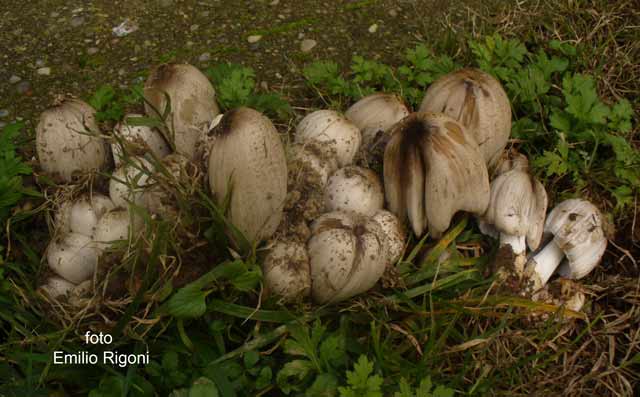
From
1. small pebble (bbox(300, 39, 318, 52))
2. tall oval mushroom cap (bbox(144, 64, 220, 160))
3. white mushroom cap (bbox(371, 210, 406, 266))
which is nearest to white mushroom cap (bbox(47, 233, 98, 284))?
tall oval mushroom cap (bbox(144, 64, 220, 160))

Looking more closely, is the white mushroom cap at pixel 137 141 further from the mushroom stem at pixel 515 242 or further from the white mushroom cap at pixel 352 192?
the mushroom stem at pixel 515 242

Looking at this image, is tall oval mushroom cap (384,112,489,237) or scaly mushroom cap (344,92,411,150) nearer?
tall oval mushroom cap (384,112,489,237)

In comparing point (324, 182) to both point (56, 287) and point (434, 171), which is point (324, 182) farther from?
point (56, 287)

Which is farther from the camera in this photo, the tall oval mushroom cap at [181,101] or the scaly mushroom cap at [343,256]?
the tall oval mushroom cap at [181,101]

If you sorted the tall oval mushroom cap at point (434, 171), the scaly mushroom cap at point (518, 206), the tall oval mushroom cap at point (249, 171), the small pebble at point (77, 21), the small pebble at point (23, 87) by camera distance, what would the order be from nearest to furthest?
the tall oval mushroom cap at point (249, 171), the tall oval mushroom cap at point (434, 171), the scaly mushroom cap at point (518, 206), the small pebble at point (23, 87), the small pebble at point (77, 21)

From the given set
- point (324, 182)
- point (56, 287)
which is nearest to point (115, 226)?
point (56, 287)

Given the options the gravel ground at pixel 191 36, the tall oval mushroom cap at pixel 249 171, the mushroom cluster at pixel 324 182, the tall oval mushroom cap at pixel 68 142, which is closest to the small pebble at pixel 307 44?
the gravel ground at pixel 191 36

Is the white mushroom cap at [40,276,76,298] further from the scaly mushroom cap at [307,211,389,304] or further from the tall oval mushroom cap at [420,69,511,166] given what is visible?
the tall oval mushroom cap at [420,69,511,166]
